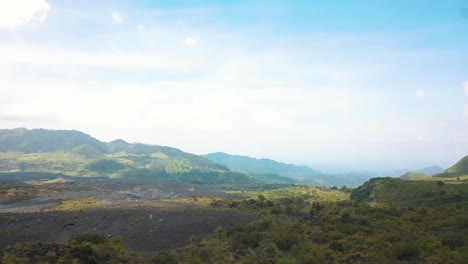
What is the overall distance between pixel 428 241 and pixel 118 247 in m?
26.6

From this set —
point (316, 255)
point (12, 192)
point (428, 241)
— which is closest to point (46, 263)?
point (316, 255)

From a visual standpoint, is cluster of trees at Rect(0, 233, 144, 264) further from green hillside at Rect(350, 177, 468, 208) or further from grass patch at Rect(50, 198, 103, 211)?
green hillside at Rect(350, 177, 468, 208)

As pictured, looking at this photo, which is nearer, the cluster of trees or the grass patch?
the cluster of trees

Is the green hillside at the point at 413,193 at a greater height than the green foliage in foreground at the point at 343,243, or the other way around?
the green hillside at the point at 413,193

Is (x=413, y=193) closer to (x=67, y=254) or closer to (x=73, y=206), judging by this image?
(x=67, y=254)

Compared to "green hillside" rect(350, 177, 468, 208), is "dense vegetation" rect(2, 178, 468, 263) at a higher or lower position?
lower

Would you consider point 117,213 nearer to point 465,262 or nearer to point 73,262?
point 73,262

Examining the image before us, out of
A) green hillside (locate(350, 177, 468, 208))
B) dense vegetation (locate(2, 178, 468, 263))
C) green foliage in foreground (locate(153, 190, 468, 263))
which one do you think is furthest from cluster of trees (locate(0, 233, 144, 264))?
green hillside (locate(350, 177, 468, 208))

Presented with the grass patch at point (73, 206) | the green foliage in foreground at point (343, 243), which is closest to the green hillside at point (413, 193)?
the green foliage in foreground at point (343, 243)

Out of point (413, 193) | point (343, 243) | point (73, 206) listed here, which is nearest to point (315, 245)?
point (343, 243)

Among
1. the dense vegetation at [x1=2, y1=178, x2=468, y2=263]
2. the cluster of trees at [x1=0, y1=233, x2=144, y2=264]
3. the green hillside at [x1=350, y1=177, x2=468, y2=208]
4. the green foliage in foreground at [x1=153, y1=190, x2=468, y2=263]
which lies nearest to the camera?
the cluster of trees at [x1=0, y1=233, x2=144, y2=264]

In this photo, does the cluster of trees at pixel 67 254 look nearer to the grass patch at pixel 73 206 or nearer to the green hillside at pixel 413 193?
the grass patch at pixel 73 206

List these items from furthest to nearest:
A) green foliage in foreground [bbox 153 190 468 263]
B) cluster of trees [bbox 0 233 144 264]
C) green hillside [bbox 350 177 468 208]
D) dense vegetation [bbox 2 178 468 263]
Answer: green hillside [bbox 350 177 468 208]
green foliage in foreground [bbox 153 190 468 263]
dense vegetation [bbox 2 178 468 263]
cluster of trees [bbox 0 233 144 264]

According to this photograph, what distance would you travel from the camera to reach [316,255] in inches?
1136
